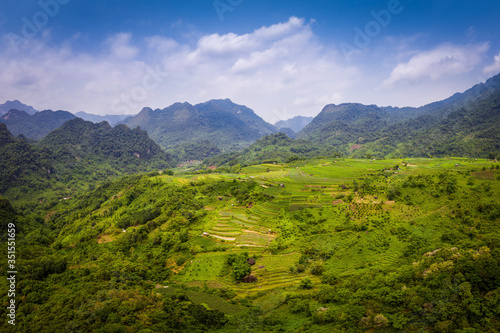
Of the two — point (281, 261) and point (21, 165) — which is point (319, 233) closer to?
point (281, 261)

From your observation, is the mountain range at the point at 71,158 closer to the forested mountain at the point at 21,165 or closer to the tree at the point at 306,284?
the forested mountain at the point at 21,165

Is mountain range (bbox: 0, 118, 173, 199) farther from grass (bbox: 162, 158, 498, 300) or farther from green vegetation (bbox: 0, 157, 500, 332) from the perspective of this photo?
grass (bbox: 162, 158, 498, 300)

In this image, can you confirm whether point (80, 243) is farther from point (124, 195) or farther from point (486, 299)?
point (486, 299)

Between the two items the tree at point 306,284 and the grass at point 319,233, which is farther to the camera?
the grass at point 319,233

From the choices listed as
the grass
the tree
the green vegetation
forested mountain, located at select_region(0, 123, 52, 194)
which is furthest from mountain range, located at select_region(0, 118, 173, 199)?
the tree

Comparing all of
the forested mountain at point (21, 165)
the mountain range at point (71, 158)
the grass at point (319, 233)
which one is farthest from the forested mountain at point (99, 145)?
the grass at point (319, 233)

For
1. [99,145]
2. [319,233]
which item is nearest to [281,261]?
[319,233]

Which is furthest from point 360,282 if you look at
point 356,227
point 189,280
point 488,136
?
point 488,136

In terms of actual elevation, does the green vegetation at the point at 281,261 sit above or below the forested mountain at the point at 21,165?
below

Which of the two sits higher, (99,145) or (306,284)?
(99,145)
